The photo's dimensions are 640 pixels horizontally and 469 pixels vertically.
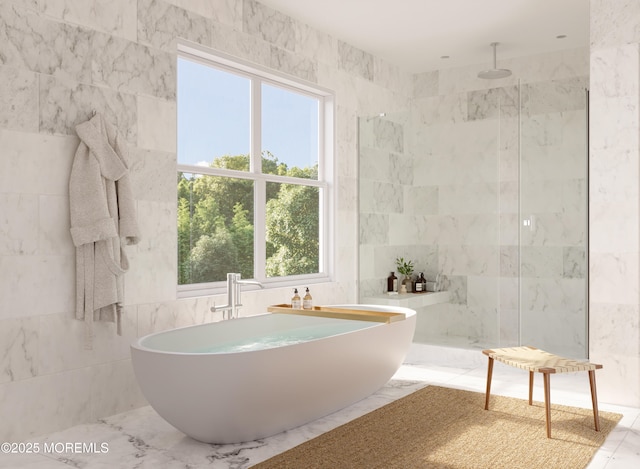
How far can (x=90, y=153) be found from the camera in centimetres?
332

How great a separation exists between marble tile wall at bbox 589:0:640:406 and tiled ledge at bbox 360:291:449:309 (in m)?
1.77

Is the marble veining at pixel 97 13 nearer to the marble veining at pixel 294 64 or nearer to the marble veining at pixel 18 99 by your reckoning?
the marble veining at pixel 18 99

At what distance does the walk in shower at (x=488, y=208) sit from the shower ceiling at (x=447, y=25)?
0.43 m

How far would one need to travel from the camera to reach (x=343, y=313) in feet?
13.8

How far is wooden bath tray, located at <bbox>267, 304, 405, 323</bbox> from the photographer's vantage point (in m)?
4.01

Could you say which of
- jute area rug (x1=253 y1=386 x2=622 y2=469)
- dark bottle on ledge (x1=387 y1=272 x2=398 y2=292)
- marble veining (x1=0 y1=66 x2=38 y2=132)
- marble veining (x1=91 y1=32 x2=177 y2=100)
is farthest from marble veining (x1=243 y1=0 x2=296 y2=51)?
jute area rug (x1=253 y1=386 x2=622 y2=469)

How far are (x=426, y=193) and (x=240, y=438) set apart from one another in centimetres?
326

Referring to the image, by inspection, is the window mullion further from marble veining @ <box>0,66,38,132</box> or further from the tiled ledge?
marble veining @ <box>0,66,38,132</box>

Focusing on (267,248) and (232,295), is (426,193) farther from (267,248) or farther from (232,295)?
(232,295)

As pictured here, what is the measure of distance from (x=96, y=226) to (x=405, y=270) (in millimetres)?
3298

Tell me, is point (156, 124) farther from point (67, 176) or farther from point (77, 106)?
point (67, 176)

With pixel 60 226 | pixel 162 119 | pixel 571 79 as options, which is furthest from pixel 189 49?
pixel 571 79

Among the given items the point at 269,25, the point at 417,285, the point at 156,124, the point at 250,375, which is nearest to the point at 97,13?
the point at 156,124

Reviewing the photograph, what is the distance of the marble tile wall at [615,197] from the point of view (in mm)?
3793
